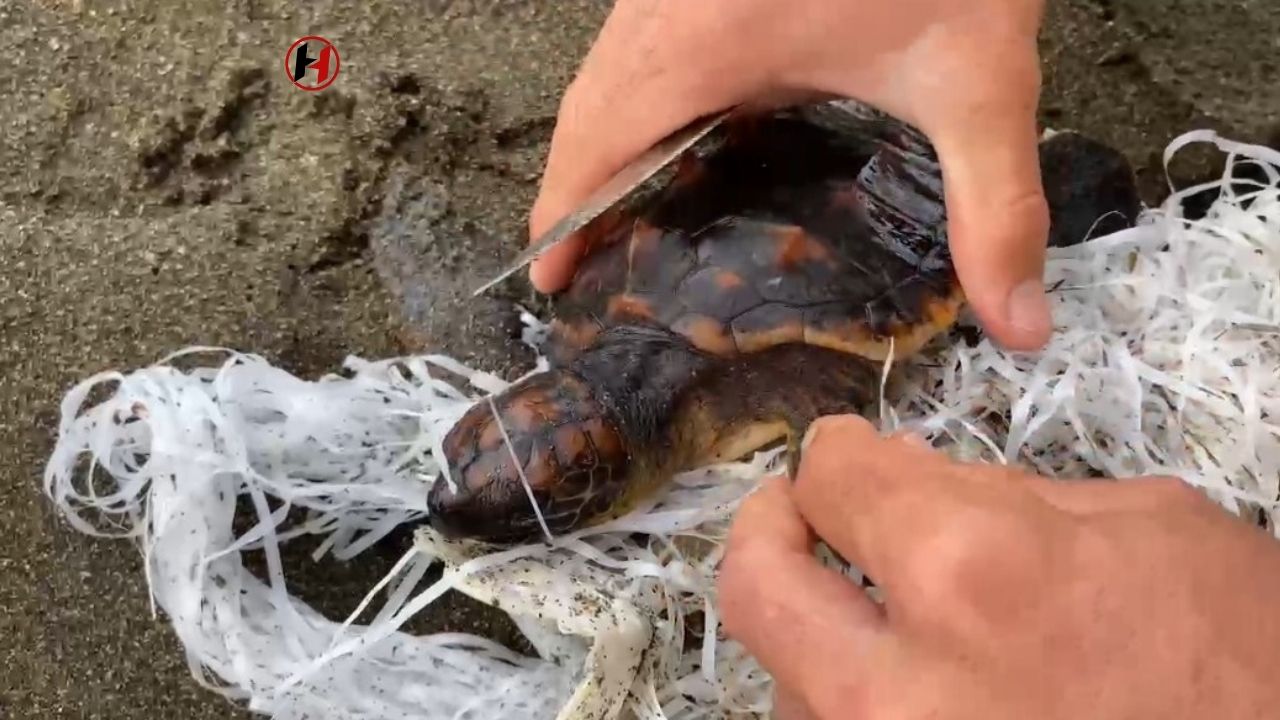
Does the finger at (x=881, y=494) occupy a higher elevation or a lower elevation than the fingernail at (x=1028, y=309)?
higher

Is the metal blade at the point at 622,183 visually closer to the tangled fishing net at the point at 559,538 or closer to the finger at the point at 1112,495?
the tangled fishing net at the point at 559,538

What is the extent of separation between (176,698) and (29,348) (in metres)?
0.32

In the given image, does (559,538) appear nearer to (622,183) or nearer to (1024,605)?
(622,183)

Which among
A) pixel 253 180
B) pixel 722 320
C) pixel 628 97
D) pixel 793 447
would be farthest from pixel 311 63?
pixel 793 447

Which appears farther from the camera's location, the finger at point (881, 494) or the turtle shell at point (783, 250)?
the turtle shell at point (783, 250)

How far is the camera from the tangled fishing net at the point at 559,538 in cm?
78

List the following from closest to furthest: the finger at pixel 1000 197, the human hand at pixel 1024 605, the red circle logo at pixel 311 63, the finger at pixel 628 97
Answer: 1. the human hand at pixel 1024 605
2. the finger at pixel 1000 197
3. the finger at pixel 628 97
4. the red circle logo at pixel 311 63

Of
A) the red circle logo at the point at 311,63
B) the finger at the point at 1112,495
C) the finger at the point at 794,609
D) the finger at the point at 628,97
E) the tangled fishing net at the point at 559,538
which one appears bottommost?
the tangled fishing net at the point at 559,538

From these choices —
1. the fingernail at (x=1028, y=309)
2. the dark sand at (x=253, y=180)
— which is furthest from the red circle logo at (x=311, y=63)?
the fingernail at (x=1028, y=309)

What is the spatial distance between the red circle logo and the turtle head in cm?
45

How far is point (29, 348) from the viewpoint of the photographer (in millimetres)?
926

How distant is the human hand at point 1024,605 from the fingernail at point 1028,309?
→ 0.77 ft

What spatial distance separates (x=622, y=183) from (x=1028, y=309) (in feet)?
0.97

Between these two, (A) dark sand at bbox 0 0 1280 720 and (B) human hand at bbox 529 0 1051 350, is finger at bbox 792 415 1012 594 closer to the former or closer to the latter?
(B) human hand at bbox 529 0 1051 350
